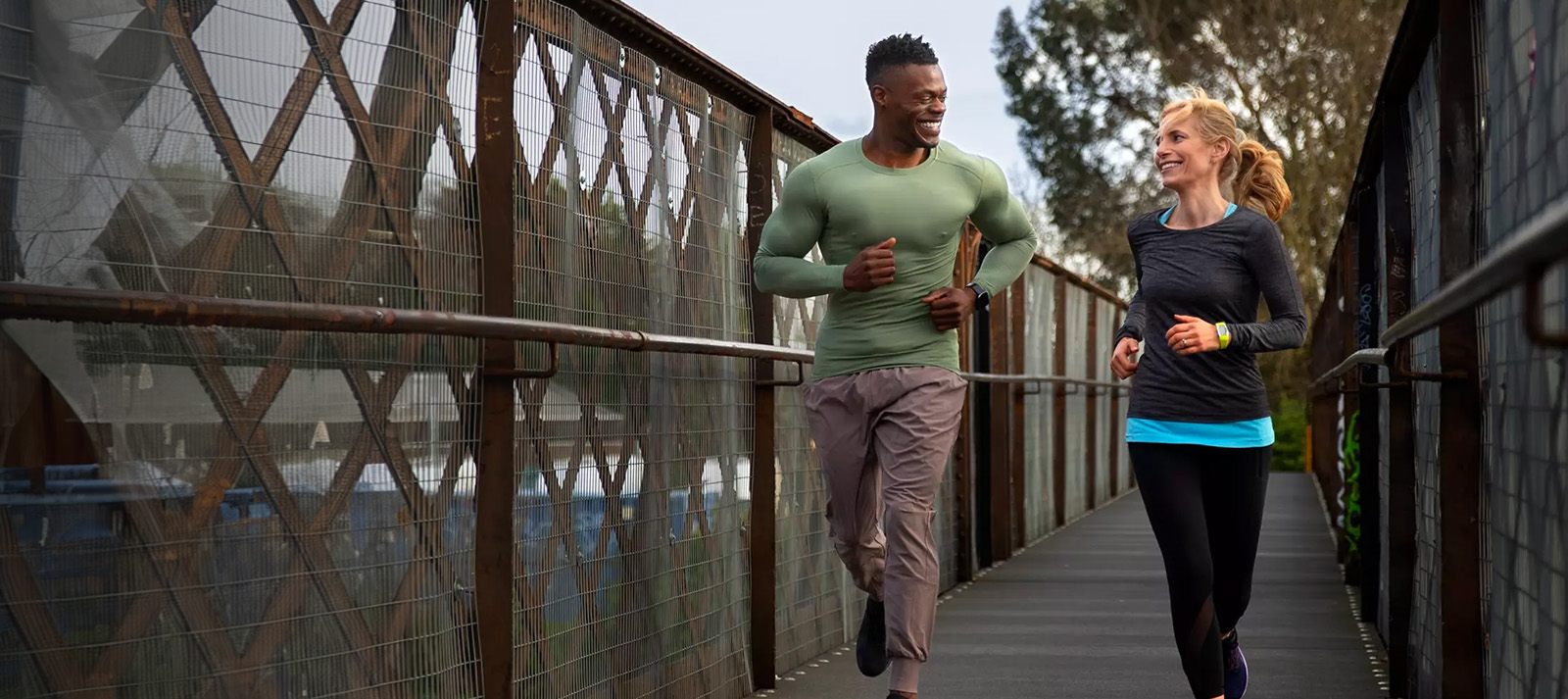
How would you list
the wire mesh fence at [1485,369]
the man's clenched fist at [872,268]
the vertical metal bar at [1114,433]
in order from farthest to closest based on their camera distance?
1. the vertical metal bar at [1114,433]
2. the man's clenched fist at [872,268]
3. the wire mesh fence at [1485,369]

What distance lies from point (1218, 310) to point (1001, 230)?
2.41ft

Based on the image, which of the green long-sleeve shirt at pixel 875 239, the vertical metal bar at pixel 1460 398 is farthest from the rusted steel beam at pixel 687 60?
the vertical metal bar at pixel 1460 398

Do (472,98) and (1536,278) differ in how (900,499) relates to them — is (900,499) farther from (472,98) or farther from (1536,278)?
(1536,278)

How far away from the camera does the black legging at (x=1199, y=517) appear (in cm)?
462

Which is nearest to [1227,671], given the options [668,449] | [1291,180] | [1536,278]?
[668,449]

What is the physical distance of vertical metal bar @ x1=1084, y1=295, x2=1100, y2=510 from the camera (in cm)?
1727

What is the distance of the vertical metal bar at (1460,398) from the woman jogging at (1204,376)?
0.65 m

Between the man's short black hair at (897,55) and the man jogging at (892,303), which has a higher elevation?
the man's short black hair at (897,55)

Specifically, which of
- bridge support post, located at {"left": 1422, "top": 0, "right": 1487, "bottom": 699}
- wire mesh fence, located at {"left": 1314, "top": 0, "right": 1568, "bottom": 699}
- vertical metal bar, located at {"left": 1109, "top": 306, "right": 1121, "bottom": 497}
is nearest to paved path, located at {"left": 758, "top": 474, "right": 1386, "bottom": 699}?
wire mesh fence, located at {"left": 1314, "top": 0, "right": 1568, "bottom": 699}

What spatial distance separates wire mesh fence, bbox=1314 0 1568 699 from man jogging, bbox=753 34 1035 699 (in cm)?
120

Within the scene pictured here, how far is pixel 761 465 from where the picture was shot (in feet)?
19.4

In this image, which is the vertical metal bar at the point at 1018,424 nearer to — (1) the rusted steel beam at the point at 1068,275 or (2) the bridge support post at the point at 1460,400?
(1) the rusted steel beam at the point at 1068,275

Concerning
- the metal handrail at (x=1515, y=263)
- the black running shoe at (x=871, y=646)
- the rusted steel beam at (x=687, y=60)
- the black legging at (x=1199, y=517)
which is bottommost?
the black running shoe at (x=871, y=646)

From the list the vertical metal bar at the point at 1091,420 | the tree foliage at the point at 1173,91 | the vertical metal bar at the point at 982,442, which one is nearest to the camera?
the vertical metal bar at the point at 982,442
